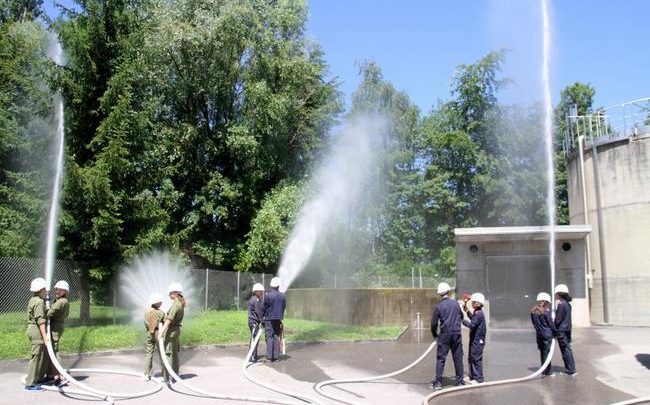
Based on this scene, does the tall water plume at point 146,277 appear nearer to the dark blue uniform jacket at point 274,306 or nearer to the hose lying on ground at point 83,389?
the dark blue uniform jacket at point 274,306

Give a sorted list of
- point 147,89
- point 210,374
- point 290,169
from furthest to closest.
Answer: point 290,169
point 147,89
point 210,374

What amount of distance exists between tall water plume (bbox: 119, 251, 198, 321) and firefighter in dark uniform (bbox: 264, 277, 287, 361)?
7.66 meters

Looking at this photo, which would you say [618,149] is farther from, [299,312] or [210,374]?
[210,374]

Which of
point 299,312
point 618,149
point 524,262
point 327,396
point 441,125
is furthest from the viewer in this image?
point 441,125

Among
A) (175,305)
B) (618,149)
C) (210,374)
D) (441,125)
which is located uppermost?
(441,125)

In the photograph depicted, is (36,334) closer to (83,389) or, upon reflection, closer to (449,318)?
(83,389)

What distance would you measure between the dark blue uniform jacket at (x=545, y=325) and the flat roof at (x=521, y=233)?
30.8ft

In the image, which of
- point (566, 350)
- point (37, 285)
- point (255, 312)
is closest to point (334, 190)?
point (255, 312)

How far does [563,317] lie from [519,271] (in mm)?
10268

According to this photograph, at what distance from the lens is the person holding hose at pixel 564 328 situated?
40.9ft

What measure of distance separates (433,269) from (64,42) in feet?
100

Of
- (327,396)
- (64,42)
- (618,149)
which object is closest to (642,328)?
(618,149)

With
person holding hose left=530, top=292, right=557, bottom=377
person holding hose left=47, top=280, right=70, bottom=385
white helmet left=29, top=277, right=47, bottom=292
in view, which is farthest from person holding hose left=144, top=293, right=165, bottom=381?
person holding hose left=530, top=292, right=557, bottom=377

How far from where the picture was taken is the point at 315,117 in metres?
36.5
